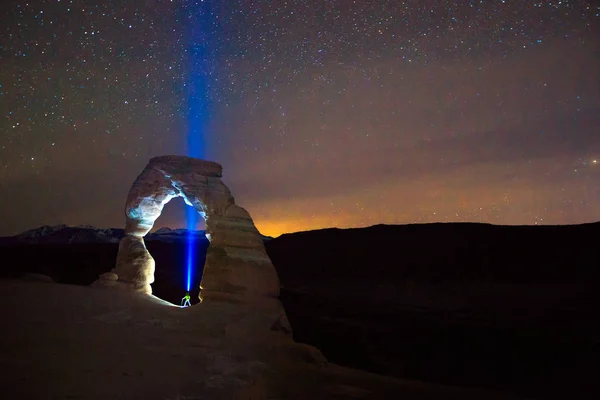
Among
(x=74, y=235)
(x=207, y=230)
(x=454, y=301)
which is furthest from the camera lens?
(x=74, y=235)

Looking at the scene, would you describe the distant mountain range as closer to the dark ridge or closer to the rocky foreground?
the dark ridge

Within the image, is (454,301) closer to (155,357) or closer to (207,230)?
(207,230)

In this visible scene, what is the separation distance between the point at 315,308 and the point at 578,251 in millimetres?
34987

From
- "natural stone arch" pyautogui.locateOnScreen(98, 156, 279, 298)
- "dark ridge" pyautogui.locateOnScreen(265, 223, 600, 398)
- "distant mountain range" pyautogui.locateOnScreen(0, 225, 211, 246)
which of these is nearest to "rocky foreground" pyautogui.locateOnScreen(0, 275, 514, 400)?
"natural stone arch" pyautogui.locateOnScreen(98, 156, 279, 298)

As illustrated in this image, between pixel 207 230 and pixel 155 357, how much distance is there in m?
7.85

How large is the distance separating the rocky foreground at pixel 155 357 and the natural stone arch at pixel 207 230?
1.58 meters

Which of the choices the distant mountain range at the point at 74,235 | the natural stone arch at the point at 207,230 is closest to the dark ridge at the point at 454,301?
the natural stone arch at the point at 207,230

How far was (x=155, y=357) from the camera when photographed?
6.47 metres

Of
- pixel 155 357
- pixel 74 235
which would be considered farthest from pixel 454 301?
pixel 74 235

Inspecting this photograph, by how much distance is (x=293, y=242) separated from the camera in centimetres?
6594

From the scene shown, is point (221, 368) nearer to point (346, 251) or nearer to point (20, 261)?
point (346, 251)

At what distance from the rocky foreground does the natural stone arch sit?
158 centimetres

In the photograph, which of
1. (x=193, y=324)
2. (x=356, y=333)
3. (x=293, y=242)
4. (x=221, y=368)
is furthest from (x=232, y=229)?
(x=293, y=242)

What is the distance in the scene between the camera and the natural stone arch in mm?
12266
